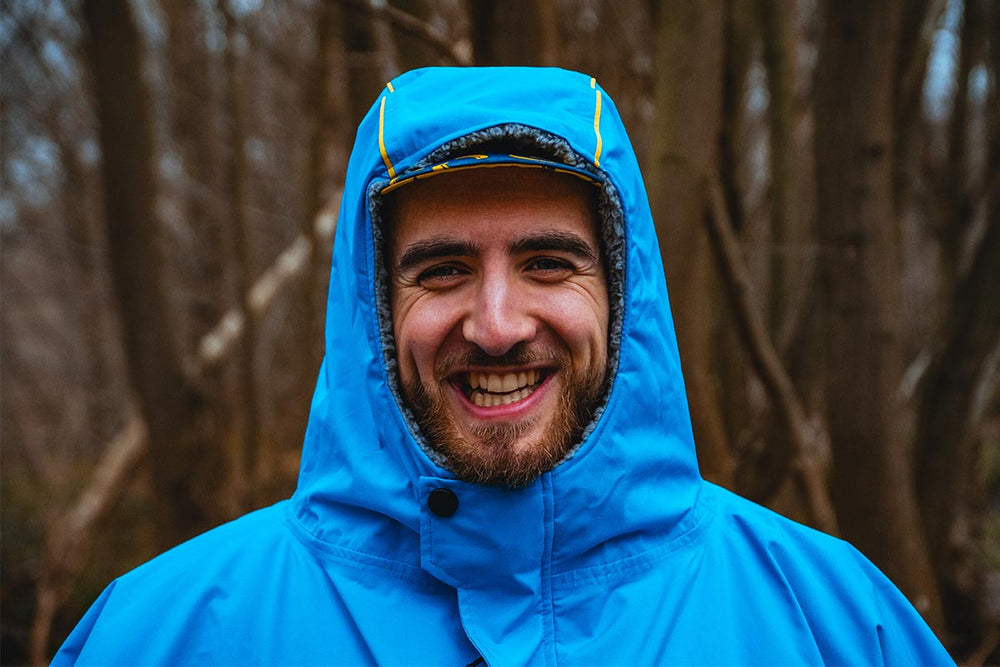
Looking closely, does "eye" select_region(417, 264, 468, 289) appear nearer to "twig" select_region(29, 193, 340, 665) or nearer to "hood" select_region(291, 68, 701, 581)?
"hood" select_region(291, 68, 701, 581)

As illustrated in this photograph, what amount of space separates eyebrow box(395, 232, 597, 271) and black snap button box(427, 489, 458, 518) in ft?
1.65

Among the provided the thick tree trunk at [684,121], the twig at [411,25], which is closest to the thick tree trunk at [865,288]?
the thick tree trunk at [684,121]

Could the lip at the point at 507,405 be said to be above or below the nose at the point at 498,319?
below

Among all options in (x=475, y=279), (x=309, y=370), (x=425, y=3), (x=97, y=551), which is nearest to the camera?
(x=475, y=279)

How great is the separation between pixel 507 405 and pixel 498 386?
0.15ft

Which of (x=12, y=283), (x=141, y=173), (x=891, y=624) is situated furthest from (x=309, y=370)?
(x=12, y=283)

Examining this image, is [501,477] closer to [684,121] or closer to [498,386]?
[498,386]

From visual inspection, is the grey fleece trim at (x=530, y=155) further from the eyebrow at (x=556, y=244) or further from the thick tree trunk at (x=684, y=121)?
the thick tree trunk at (x=684, y=121)

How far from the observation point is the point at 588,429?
173cm

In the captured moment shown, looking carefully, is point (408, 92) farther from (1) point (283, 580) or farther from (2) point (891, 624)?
A: (2) point (891, 624)

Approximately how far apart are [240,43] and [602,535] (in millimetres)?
7402

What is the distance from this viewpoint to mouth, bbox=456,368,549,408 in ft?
5.72

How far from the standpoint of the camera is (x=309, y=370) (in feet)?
17.8

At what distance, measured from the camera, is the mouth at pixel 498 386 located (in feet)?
5.72
